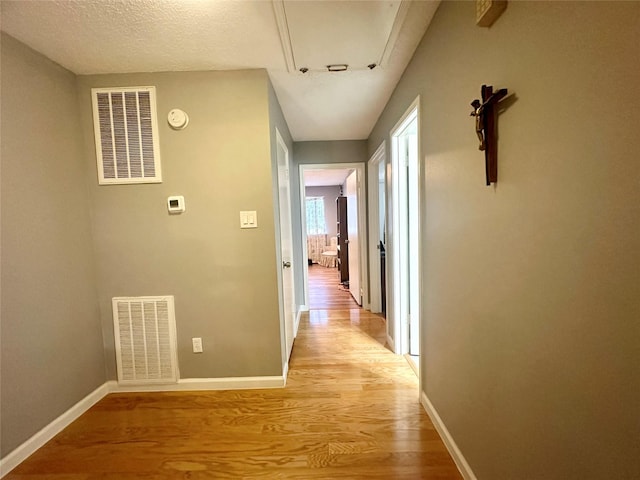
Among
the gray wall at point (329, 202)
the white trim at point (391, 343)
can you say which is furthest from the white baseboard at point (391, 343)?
the gray wall at point (329, 202)

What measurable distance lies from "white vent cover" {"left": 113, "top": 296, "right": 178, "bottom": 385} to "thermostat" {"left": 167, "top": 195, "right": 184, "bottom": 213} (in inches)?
26.0

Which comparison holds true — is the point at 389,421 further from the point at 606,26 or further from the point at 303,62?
the point at 303,62

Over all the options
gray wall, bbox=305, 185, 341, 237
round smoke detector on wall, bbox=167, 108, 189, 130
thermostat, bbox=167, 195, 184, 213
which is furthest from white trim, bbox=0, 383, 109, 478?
gray wall, bbox=305, 185, 341, 237

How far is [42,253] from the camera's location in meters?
1.55

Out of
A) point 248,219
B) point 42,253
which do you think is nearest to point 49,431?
point 42,253

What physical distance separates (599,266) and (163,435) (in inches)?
86.1

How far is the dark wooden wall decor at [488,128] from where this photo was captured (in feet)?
3.08

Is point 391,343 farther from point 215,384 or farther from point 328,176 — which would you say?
point 328,176

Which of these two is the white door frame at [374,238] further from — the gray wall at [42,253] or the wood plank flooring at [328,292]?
the gray wall at [42,253]

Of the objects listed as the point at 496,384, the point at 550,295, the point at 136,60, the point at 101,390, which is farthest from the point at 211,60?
the point at 101,390

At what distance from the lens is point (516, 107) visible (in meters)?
0.84

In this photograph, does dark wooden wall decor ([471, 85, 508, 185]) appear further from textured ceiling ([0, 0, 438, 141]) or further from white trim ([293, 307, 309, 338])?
white trim ([293, 307, 309, 338])

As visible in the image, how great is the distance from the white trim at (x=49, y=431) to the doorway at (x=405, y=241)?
7.89ft

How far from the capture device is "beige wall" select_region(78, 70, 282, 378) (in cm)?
183
